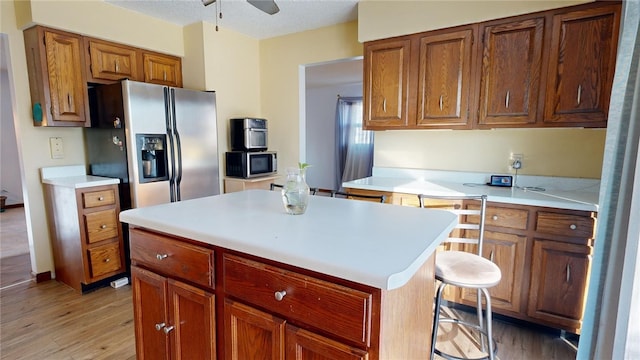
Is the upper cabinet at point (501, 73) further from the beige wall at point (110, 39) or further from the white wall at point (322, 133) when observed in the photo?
the white wall at point (322, 133)

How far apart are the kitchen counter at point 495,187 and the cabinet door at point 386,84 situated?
0.53 meters

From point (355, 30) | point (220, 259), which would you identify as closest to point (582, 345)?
point (220, 259)

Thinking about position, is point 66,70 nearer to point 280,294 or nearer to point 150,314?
point 150,314

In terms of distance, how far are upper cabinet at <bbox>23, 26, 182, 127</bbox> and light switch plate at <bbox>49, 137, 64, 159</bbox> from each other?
0.62ft

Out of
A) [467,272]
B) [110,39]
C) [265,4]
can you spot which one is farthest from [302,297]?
[110,39]

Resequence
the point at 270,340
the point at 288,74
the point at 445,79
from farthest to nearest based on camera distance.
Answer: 1. the point at 288,74
2. the point at 445,79
3. the point at 270,340

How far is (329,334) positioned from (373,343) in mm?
132

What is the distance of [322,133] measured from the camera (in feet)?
23.6

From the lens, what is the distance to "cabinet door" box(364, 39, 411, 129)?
2.63 m

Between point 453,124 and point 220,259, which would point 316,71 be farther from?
point 220,259

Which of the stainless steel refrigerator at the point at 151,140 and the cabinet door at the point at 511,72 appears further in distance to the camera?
the stainless steel refrigerator at the point at 151,140

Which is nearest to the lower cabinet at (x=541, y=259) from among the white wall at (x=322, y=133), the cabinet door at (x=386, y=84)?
the cabinet door at (x=386, y=84)

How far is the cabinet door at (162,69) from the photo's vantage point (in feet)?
10.8

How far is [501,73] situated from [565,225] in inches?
42.8
